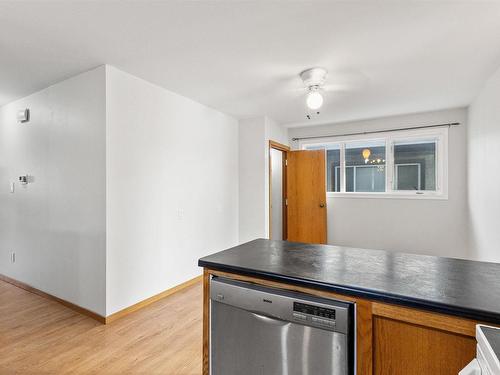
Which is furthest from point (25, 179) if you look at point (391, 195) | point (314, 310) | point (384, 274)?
point (391, 195)

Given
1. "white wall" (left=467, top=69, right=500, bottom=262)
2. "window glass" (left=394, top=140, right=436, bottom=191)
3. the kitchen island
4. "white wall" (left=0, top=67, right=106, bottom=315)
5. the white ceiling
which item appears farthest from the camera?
"window glass" (left=394, top=140, right=436, bottom=191)

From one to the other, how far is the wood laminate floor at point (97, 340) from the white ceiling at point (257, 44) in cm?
229

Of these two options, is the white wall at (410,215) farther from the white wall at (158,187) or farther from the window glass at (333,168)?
the white wall at (158,187)

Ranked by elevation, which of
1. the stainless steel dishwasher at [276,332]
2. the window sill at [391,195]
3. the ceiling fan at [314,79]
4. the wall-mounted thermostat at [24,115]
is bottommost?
the stainless steel dishwasher at [276,332]

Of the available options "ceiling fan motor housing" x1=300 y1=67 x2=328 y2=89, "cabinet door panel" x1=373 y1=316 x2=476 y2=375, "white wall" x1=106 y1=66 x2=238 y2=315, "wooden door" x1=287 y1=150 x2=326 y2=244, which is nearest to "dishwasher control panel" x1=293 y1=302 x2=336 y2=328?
"cabinet door panel" x1=373 y1=316 x2=476 y2=375

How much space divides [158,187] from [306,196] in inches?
106

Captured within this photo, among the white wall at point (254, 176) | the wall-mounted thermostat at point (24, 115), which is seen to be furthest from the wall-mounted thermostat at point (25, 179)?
the white wall at point (254, 176)

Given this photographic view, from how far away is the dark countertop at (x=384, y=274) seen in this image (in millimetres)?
934

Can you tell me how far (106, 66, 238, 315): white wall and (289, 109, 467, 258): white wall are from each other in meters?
2.04

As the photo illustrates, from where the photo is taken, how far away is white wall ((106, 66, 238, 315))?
8.40ft

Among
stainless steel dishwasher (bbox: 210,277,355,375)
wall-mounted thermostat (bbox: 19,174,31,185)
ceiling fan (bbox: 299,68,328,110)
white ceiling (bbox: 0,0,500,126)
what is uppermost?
white ceiling (bbox: 0,0,500,126)

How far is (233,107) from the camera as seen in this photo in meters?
3.80

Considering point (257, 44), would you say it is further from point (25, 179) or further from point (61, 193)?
point (25, 179)

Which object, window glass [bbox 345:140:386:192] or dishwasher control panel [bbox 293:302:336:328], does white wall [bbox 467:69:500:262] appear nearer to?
window glass [bbox 345:140:386:192]
